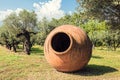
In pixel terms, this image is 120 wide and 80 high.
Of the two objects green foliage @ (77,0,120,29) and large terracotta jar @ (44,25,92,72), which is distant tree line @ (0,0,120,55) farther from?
large terracotta jar @ (44,25,92,72)

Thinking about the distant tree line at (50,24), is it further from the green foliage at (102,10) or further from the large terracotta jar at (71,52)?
the large terracotta jar at (71,52)

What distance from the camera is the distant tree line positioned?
18.7m

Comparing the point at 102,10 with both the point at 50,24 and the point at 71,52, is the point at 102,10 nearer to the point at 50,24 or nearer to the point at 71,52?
the point at 71,52

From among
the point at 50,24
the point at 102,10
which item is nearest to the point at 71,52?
the point at 102,10

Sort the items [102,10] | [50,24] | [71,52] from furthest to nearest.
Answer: [50,24] → [102,10] → [71,52]

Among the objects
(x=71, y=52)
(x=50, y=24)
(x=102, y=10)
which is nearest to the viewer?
(x=71, y=52)

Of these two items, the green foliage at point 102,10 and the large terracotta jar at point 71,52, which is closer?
the large terracotta jar at point 71,52

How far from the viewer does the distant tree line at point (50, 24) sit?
736 inches

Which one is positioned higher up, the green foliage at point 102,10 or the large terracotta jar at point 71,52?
the green foliage at point 102,10

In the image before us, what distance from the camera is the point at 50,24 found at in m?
39.3

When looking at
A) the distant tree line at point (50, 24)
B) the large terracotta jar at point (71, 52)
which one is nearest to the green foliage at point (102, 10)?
the distant tree line at point (50, 24)

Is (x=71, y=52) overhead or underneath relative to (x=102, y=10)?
underneath

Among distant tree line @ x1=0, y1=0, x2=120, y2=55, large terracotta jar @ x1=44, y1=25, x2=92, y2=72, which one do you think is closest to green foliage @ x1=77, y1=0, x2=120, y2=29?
distant tree line @ x1=0, y1=0, x2=120, y2=55

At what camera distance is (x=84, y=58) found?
13.8 metres
